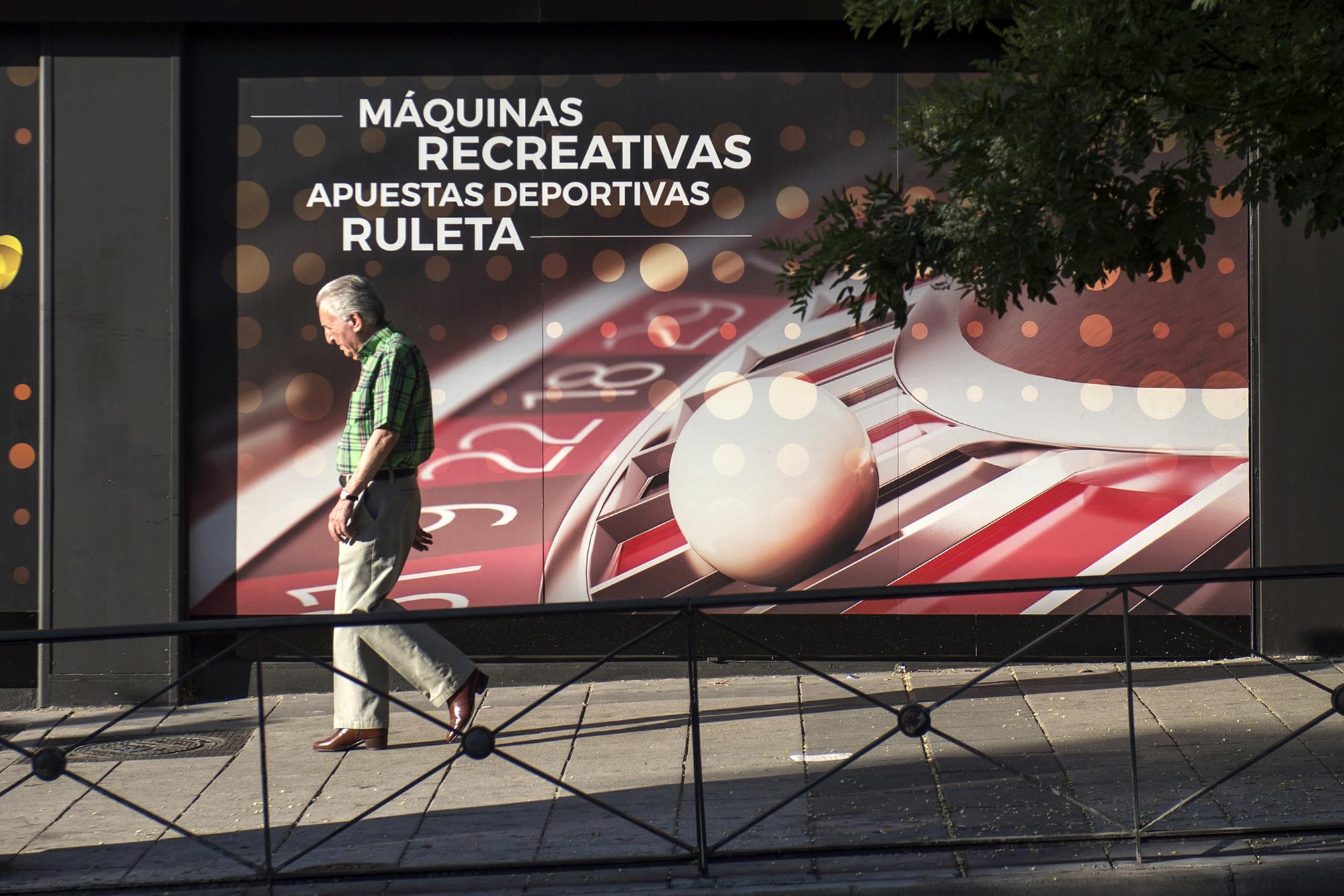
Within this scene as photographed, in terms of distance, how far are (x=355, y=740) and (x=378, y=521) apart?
98 cm

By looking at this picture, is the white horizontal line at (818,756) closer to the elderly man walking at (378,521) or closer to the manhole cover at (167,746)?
the elderly man walking at (378,521)

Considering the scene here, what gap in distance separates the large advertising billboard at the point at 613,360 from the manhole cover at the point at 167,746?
0.97 meters

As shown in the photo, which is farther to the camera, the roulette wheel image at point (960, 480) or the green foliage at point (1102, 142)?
the roulette wheel image at point (960, 480)

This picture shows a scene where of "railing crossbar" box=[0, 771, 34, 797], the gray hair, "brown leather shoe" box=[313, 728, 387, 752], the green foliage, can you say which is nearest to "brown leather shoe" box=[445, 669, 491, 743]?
"brown leather shoe" box=[313, 728, 387, 752]

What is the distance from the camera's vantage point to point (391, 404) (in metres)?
6.05

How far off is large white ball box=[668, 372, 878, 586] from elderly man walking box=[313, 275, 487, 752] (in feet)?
5.65

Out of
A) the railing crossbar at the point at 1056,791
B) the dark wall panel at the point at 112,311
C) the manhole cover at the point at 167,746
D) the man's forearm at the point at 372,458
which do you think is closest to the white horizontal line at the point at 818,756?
the railing crossbar at the point at 1056,791

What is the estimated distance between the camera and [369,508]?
20.2 ft

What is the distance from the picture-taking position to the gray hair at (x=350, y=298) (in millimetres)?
6262

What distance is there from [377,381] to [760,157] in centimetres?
258

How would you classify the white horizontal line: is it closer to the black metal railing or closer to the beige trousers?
the black metal railing

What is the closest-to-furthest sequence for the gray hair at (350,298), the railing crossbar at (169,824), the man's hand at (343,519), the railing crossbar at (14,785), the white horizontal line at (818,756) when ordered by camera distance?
the railing crossbar at (169,824) → the railing crossbar at (14,785) → the white horizontal line at (818,756) → the man's hand at (343,519) → the gray hair at (350,298)

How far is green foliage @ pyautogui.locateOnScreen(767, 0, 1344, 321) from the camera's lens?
4363 mm

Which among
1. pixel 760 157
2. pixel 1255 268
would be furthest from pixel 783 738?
pixel 1255 268
